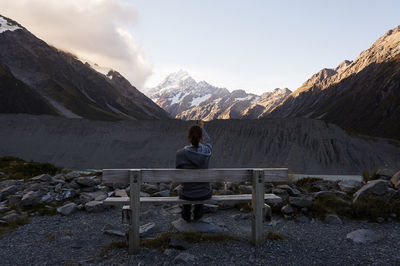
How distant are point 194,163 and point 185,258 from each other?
1.64 m

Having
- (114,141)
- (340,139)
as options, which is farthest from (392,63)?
(114,141)

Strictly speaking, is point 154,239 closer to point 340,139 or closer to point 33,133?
point 340,139

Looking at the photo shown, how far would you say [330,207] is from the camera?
751 centimetres

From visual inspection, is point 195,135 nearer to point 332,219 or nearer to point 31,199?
point 332,219

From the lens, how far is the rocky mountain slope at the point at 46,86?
82.7 meters

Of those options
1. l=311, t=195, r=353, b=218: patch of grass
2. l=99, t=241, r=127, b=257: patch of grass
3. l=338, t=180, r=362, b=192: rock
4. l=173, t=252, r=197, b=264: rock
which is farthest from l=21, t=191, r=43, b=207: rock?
l=338, t=180, r=362, b=192: rock

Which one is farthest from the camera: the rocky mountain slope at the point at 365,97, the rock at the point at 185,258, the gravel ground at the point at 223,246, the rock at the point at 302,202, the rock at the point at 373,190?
the rocky mountain slope at the point at 365,97

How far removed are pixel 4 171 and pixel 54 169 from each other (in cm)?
275

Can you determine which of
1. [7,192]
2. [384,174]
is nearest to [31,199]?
[7,192]

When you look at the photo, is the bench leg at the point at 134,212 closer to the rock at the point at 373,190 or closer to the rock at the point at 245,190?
the rock at the point at 245,190

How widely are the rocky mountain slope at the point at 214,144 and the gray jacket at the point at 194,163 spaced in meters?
27.3

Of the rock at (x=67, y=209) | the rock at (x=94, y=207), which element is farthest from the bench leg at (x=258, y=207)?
the rock at (x=67, y=209)

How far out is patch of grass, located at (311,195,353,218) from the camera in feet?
23.8

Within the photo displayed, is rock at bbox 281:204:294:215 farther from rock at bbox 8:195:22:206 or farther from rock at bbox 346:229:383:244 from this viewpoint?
rock at bbox 8:195:22:206
